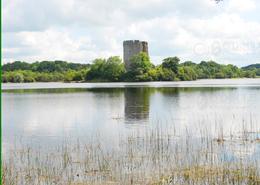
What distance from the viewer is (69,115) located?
3025 centimetres

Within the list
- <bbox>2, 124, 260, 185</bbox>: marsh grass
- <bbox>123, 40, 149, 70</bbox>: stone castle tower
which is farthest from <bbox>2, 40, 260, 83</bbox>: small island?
<bbox>2, 124, 260, 185</bbox>: marsh grass

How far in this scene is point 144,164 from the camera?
1246 cm

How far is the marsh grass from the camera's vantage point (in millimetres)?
10500

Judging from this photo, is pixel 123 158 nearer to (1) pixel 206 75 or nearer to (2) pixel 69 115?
(2) pixel 69 115

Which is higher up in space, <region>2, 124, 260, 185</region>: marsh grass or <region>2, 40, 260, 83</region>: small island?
<region>2, 40, 260, 83</region>: small island

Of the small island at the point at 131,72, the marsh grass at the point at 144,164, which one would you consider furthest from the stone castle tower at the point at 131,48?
the marsh grass at the point at 144,164

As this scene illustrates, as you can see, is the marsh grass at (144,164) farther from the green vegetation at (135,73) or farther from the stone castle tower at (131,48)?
the stone castle tower at (131,48)

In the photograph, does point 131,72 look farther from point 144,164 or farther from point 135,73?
point 144,164

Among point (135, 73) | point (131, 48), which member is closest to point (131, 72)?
point (135, 73)

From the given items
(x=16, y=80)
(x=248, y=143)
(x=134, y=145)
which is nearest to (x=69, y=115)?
(x=134, y=145)

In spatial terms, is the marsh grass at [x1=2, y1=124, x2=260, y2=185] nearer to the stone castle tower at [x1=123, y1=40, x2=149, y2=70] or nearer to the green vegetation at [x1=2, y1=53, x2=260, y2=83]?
the green vegetation at [x1=2, y1=53, x2=260, y2=83]

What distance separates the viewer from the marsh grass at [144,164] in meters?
10.5

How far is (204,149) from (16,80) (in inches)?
5723

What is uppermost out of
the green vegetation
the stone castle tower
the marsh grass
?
the stone castle tower
